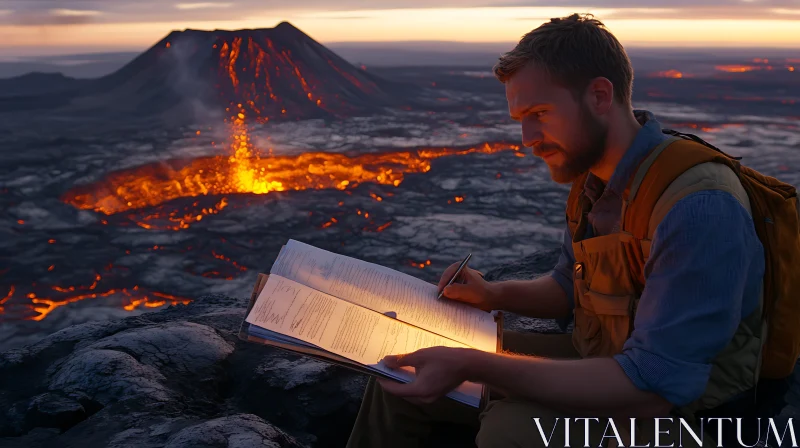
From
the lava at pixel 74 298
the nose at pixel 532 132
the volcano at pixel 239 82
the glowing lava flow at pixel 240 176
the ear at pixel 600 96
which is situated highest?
the ear at pixel 600 96

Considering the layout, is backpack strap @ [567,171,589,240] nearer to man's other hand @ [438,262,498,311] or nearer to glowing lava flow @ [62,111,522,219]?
man's other hand @ [438,262,498,311]

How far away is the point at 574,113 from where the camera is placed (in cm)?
168

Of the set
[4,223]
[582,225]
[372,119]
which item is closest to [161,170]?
[4,223]

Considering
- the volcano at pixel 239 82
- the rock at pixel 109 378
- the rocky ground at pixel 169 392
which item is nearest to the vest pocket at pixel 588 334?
the rocky ground at pixel 169 392

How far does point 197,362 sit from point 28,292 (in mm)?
4966

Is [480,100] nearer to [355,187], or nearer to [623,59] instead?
[355,187]

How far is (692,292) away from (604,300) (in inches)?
14.6

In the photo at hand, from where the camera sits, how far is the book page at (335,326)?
1546 millimetres

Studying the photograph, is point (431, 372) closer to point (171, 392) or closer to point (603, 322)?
point (603, 322)

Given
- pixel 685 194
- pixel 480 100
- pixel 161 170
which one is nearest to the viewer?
pixel 685 194

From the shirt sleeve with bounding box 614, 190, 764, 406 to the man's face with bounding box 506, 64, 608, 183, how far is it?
37 centimetres

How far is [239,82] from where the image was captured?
23.5m

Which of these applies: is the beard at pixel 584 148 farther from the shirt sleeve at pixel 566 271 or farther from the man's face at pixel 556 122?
the shirt sleeve at pixel 566 271

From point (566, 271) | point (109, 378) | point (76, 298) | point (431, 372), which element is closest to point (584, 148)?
point (566, 271)
